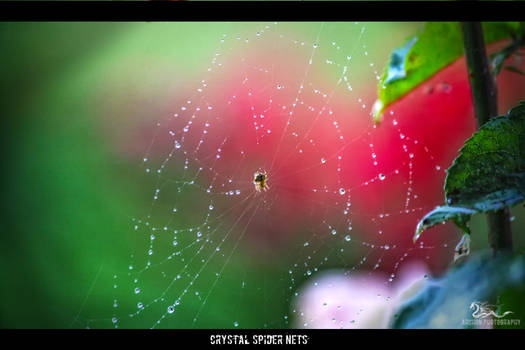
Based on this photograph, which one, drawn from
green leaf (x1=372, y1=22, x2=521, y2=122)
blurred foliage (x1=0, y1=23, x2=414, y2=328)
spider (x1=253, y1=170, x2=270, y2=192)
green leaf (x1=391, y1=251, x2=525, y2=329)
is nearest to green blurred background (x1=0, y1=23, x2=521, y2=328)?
blurred foliage (x1=0, y1=23, x2=414, y2=328)

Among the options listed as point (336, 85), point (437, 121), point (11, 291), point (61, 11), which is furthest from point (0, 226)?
point (437, 121)

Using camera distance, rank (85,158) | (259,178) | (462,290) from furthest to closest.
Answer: (85,158)
(259,178)
(462,290)

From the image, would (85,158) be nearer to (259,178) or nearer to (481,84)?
(259,178)

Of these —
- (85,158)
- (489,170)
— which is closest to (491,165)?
(489,170)

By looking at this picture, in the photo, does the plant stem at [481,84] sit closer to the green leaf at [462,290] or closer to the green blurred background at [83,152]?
the green leaf at [462,290]

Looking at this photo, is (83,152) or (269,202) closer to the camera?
(269,202)

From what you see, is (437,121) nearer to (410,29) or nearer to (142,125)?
(410,29)

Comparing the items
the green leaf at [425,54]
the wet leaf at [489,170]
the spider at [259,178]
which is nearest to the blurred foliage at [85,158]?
the spider at [259,178]
